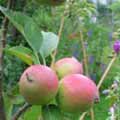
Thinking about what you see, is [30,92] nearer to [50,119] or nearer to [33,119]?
[50,119]

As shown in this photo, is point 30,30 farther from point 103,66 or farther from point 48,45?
point 103,66

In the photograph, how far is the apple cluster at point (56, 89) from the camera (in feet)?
1.63

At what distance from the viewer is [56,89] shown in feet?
1.67

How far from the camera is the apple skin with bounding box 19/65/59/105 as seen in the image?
1.63 feet

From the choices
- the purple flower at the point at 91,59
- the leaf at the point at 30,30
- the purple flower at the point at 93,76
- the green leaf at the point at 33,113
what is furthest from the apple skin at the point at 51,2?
the purple flower at the point at 91,59

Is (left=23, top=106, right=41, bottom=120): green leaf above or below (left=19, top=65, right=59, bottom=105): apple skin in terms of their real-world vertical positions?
below

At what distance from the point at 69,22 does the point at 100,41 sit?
1.39 feet

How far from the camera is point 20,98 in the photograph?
0.62 metres

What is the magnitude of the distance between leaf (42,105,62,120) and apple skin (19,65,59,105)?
0.02m

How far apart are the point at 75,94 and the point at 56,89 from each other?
23 millimetres

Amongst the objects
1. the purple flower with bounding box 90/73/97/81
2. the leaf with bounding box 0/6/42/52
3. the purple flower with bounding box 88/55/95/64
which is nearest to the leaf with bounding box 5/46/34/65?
the leaf with bounding box 0/6/42/52

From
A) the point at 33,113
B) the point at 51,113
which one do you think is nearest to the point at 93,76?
the point at 33,113

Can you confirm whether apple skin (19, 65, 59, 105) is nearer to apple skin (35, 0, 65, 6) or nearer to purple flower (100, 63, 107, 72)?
apple skin (35, 0, 65, 6)

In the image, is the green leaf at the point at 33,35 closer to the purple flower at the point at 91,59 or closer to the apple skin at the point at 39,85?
the apple skin at the point at 39,85
